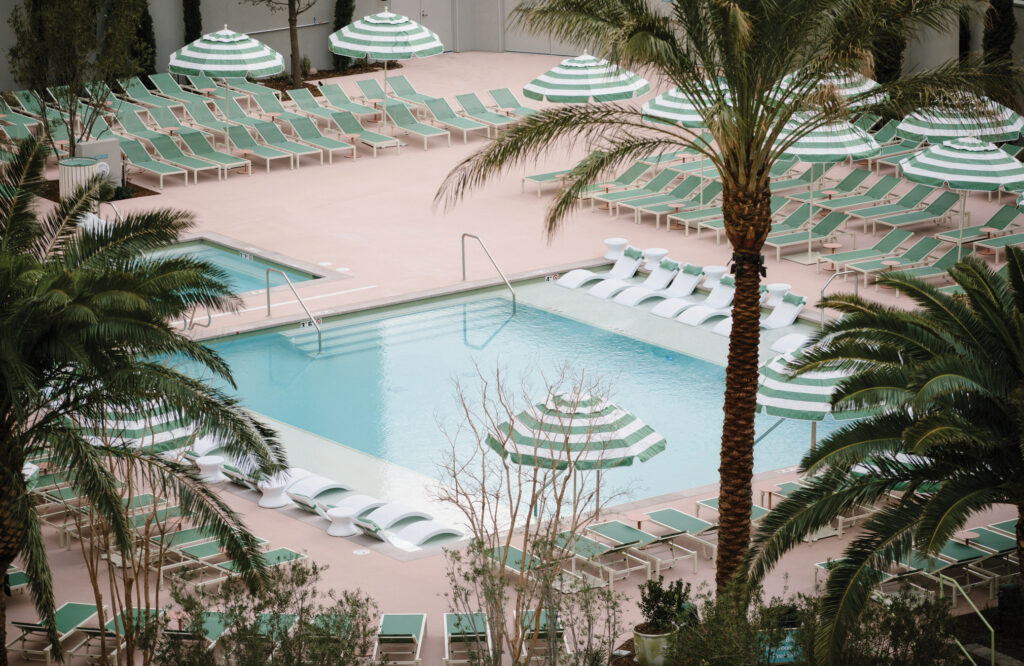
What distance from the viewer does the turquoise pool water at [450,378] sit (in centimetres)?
1923

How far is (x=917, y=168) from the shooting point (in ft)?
79.1

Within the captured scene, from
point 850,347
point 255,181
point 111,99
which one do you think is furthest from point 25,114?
point 850,347

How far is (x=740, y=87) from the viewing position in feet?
42.6

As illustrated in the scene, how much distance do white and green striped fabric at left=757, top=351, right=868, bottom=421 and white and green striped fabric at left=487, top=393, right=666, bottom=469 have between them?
1.37m

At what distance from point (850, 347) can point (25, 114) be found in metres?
22.3

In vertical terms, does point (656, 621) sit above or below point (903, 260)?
below

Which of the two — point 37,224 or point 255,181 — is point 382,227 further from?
point 37,224

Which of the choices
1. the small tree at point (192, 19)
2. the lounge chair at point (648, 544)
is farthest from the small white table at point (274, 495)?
the small tree at point (192, 19)

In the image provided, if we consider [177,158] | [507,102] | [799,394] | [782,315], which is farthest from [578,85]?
[799,394]

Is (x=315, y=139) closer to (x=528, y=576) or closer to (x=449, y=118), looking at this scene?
(x=449, y=118)

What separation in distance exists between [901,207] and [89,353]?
56.9ft

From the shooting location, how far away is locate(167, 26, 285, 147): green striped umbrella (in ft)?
101

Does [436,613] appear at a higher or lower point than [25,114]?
lower

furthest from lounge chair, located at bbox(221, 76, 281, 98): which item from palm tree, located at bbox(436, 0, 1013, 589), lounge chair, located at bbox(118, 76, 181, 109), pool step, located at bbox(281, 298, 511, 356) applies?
palm tree, located at bbox(436, 0, 1013, 589)
